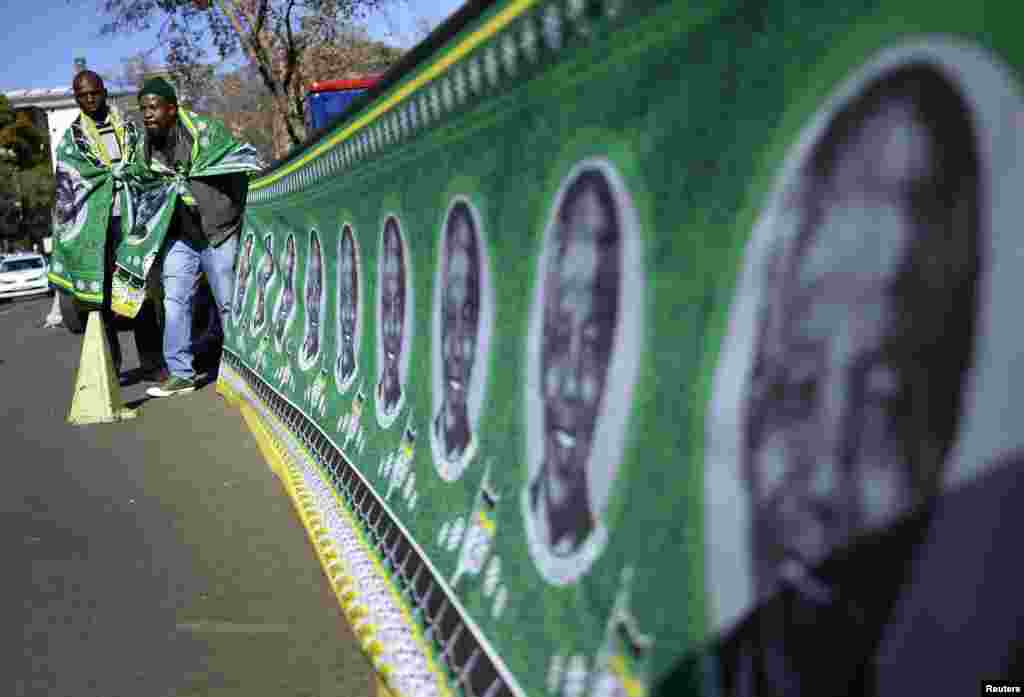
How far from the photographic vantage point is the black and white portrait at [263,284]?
6539 mm

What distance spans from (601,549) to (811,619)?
560mm

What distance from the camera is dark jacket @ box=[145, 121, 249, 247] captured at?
786 cm

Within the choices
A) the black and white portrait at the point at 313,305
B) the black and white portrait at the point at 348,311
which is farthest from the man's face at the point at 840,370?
the black and white portrait at the point at 313,305

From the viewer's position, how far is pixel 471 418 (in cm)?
254

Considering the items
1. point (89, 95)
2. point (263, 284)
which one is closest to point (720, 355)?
point (263, 284)

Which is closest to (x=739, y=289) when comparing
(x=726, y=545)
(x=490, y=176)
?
(x=726, y=545)

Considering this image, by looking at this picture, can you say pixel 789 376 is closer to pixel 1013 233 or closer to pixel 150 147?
pixel 1013 233

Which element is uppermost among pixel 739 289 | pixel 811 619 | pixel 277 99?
pixel 277 99

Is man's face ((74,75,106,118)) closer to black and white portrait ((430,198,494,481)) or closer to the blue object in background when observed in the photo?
black and white portrait ((430,198,494,481))

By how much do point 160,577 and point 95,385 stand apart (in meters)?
3.88

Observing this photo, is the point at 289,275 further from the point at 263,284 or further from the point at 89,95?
the point at 89,95

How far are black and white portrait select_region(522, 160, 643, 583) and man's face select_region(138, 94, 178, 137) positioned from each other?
6.32 metres

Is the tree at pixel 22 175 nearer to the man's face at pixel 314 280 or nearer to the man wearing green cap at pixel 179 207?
the man wearing green cap at pixel 179 207

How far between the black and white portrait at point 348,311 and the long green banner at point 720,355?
1265mm
